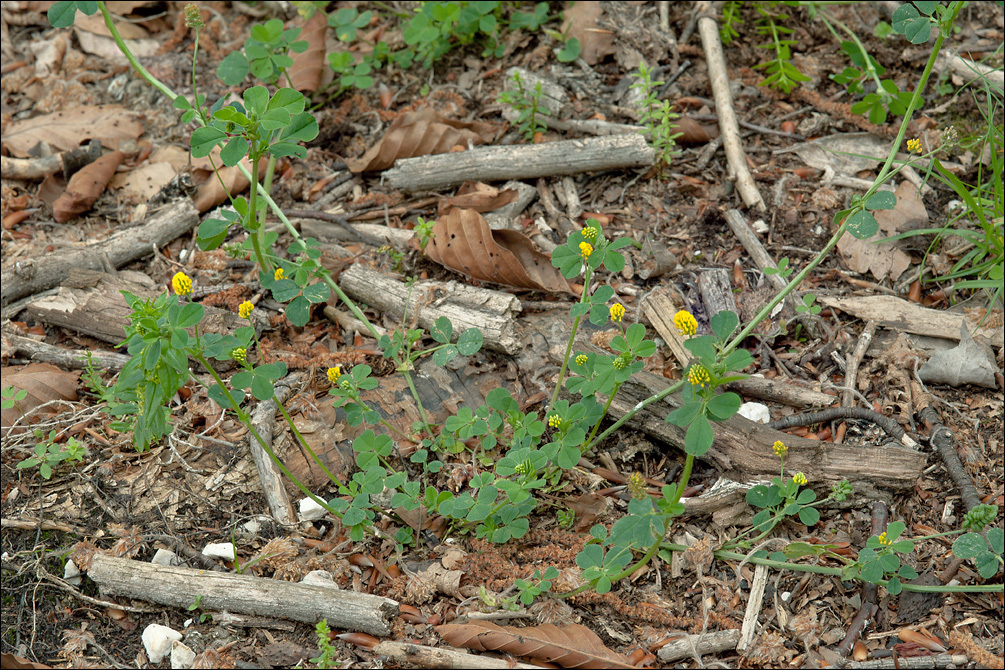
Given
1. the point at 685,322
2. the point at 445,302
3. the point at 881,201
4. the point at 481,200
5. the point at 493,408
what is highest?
the point at 881,201

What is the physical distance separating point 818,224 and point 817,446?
130 centimetres

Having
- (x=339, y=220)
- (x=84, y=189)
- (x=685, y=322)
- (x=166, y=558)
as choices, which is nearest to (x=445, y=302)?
(x=339, y=220)

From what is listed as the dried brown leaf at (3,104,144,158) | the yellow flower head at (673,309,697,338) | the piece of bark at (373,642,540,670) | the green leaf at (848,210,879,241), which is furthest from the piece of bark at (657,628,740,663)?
the dried brown leaf at (3,104,144,158)

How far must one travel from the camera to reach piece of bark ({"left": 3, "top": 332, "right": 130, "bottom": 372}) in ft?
10.5

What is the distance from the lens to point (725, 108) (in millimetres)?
3814

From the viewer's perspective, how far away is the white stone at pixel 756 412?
292 cm

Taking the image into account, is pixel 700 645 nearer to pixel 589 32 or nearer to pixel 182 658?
pixel 182 658

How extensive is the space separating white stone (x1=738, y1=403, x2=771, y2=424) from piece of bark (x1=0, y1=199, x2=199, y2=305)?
287cm

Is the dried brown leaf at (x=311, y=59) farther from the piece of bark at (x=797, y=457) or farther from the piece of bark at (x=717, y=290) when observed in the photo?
the piece of bark at (x=797, y=457)

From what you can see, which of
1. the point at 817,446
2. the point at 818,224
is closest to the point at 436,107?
the point at 818,224

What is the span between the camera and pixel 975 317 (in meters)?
3.20

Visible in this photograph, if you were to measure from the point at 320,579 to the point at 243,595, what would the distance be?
0.84 feet

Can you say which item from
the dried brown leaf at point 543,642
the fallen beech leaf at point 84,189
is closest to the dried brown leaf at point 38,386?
the fallen beech leaf at point 84,189

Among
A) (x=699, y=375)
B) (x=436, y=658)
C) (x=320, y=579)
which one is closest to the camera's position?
(x=699, y=375)
